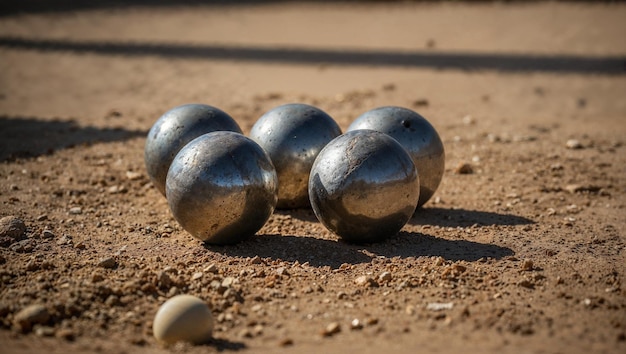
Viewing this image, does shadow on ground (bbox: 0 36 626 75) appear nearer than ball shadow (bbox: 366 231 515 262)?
No

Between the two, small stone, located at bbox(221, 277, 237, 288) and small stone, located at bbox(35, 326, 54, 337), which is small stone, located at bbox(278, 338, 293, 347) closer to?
small stone, located at bbox(221, 277, 237, 288)

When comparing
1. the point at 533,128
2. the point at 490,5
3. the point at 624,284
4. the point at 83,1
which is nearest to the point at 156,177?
the point at 624,284

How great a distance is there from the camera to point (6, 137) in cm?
1129

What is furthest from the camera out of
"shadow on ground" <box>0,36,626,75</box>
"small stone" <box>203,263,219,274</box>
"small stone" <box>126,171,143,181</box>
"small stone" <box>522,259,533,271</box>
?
"shadow on ground" <box>0,36,626,75</box>

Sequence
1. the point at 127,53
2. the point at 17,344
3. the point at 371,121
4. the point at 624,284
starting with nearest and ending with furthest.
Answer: the point at 17,344 < the point at 624,284 < the point at 371,121 < the point at 127,53

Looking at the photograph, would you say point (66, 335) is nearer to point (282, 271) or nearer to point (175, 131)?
point (282, 271)

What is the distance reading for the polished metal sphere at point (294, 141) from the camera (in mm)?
8141

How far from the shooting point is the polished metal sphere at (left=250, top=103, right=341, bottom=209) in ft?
26.7

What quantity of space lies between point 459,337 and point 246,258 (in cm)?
236

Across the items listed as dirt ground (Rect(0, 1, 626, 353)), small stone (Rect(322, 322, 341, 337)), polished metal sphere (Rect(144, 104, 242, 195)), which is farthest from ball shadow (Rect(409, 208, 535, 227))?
small stone (Rect(322, 322, 341, 337))

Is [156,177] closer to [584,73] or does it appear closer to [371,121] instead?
[371,121]

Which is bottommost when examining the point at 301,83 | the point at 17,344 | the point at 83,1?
the point at 17,344

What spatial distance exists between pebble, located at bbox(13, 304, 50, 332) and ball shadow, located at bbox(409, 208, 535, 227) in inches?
162

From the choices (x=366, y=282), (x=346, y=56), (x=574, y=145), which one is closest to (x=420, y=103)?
(x=574, y=145)
